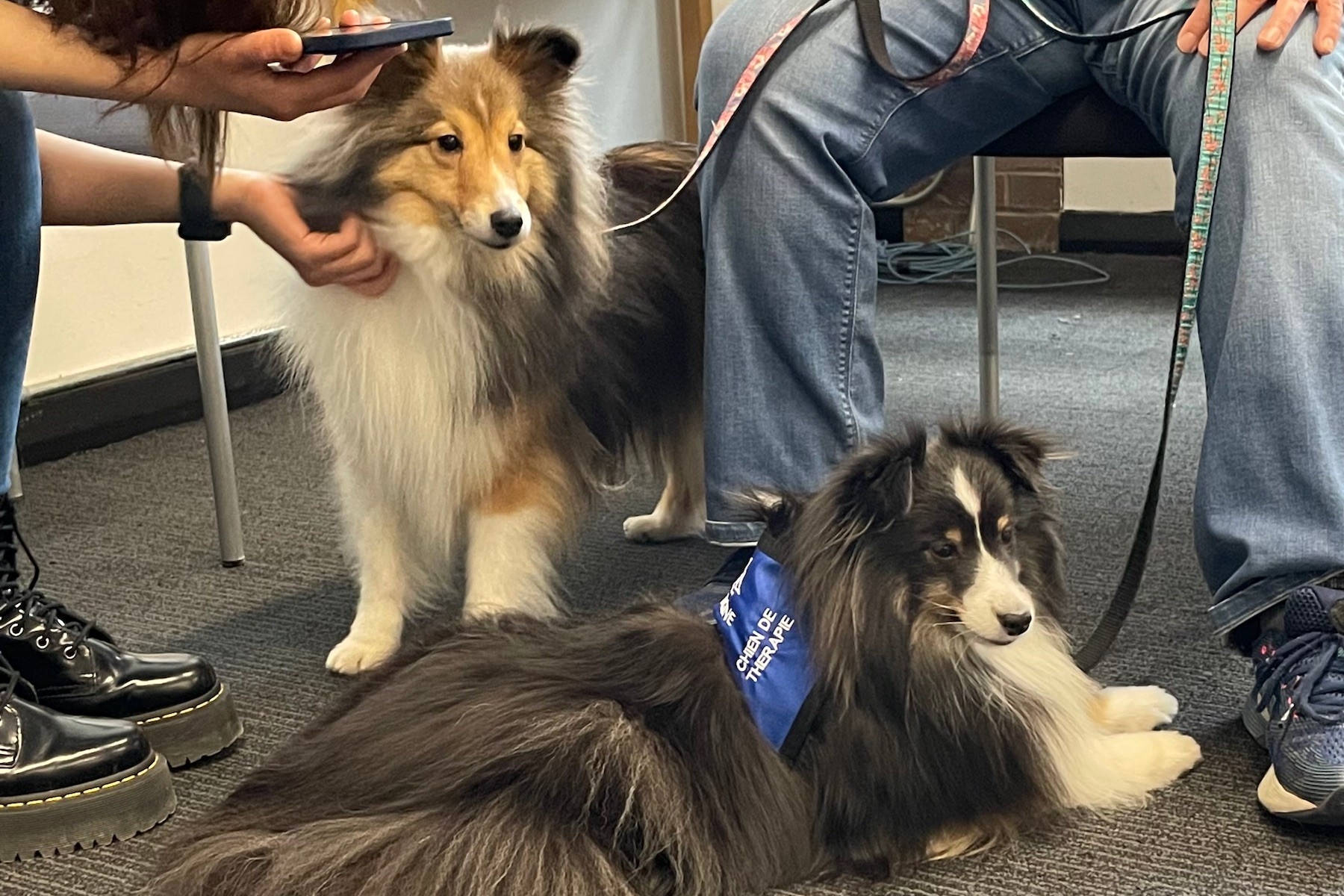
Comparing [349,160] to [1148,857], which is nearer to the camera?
[1148,857]

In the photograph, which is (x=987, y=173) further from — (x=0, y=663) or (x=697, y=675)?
(x=0, y=663)

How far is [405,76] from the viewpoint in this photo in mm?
1705

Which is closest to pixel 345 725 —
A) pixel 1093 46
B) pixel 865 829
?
pixel 865 829

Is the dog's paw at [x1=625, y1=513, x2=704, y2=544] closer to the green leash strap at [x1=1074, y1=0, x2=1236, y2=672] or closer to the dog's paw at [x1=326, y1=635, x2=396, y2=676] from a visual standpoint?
the dog's paw at [x1=326, y1=635, x2=396, y2=676]

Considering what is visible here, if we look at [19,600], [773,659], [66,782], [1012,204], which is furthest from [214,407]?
[1012,204]

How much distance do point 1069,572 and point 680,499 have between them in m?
0.58

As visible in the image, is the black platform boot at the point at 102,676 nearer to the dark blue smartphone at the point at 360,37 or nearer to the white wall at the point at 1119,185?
the dark blue smartphone at the point at 360,37

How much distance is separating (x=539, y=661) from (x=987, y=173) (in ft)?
3.84

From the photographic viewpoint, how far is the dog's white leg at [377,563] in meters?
1.81

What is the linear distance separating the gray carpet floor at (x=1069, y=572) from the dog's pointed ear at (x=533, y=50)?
1.81 ft

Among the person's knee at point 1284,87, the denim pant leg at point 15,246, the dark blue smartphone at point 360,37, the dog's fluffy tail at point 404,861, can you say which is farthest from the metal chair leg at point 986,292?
the denim pant leg at point 15,246

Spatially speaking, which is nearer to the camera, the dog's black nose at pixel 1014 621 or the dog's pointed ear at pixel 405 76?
the dog's black nose at pixel 1014 621

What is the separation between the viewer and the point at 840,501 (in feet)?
4.14

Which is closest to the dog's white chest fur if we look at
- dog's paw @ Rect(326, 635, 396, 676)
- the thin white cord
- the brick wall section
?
dog's paw @ Rect(326, 635, 396, 676)
